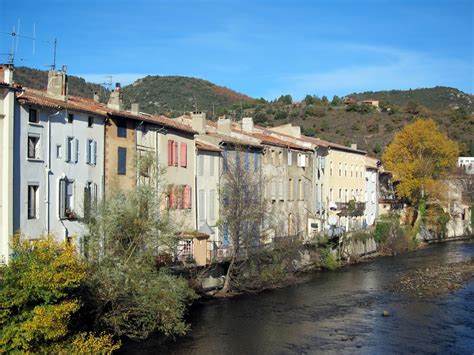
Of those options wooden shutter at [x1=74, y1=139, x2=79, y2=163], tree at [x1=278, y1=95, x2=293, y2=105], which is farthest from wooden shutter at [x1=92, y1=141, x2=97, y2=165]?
tree at [x1=278, y1=95, x2=293, y2=105]

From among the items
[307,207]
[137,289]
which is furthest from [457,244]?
[137,289]

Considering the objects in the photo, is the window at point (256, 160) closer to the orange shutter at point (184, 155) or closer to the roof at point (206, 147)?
the roof at point (206, 147)

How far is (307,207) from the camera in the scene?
198 ft

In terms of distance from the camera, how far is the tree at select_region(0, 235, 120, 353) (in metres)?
22.4

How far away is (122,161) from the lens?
→ 36.4 meters

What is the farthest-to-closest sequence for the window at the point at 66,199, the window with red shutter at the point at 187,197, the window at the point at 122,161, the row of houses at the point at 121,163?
the window with red shutter at the point at 187,197, the window at the point at 122,161, the window at the point at 66,199, the row of houses at the point at 121,163

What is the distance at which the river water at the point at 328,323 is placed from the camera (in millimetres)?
29828

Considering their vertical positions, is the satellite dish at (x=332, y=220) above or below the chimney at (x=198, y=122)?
below

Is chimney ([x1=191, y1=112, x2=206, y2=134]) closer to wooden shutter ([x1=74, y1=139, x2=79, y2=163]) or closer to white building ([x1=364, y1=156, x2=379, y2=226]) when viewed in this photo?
wooden shutter ([x1=74, y1=139, x2=79, y2=163])

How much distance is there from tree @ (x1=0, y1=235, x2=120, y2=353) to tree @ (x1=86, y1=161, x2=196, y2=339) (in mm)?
2636

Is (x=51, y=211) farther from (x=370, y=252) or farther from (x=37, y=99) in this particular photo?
(x=370, y=252)

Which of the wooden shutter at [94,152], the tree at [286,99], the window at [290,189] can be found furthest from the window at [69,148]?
the tree at [286,99]

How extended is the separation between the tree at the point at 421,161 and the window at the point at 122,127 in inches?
1773

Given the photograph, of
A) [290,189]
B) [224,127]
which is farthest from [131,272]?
[290,189]
